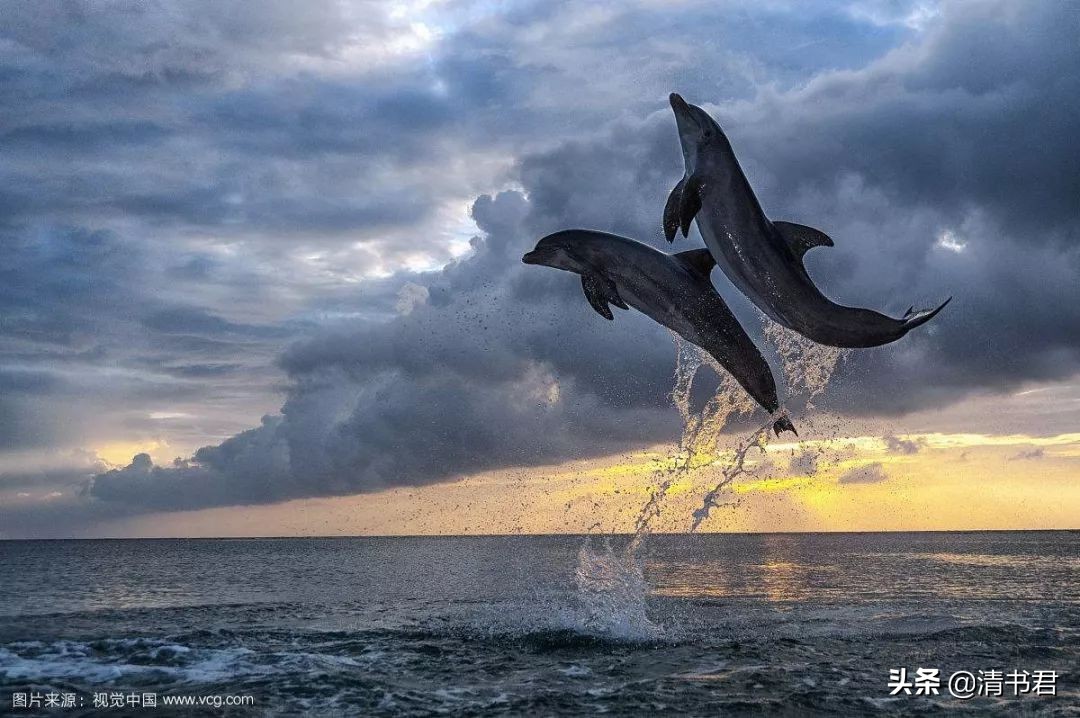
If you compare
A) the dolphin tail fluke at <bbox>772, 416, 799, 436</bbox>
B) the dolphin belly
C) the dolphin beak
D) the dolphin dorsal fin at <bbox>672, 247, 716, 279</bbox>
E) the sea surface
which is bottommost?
the sea surface

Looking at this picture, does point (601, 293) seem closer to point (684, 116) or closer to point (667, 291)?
point (667, 291)

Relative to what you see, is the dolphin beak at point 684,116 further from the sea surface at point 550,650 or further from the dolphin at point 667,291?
the sea surface at point 550,650

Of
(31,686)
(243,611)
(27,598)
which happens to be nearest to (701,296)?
(31,686)

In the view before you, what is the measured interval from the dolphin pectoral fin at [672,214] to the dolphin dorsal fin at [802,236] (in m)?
1.53

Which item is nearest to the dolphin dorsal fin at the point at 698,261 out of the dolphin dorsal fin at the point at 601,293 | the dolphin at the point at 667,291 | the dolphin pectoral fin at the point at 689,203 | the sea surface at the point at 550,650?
the dolphin at the point at 667,291

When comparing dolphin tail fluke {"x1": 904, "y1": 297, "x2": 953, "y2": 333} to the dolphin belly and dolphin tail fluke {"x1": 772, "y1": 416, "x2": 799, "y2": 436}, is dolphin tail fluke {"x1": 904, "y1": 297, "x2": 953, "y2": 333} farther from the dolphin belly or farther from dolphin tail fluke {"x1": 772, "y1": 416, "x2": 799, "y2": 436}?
dolphin tail fluke {"x1": 772, "y1": 416, "x2": 799, "y2": 436}

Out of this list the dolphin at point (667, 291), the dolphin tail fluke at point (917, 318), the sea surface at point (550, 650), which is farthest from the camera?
the sea surface at point (550, 650)

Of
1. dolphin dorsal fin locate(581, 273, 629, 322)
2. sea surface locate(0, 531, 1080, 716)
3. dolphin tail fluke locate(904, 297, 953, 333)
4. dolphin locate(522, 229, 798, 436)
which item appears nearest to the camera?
dolphin tail fluke locate(904, 297, 953, 333)

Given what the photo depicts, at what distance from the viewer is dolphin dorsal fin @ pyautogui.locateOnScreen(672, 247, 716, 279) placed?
13.3 meters

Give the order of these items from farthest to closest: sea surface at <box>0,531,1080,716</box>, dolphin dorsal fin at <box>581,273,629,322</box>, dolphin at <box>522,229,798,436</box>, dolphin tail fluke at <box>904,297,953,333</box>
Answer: sea surface at <box>0,531,1080,716</box>, dolphin dorsal fin at <box>581,273,629,322</box>, dolphin at <box>522,229,798,436</box>, dolphin tail fluke at <box>904,297,953,333</box>

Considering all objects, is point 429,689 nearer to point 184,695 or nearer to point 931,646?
point 184,695

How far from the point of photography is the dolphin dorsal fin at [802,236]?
1206cm

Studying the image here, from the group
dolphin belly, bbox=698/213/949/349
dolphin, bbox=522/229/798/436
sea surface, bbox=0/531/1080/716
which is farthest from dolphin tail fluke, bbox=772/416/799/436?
sea surface, bbox=0/531/1080/716

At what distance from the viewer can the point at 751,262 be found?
1140cm
